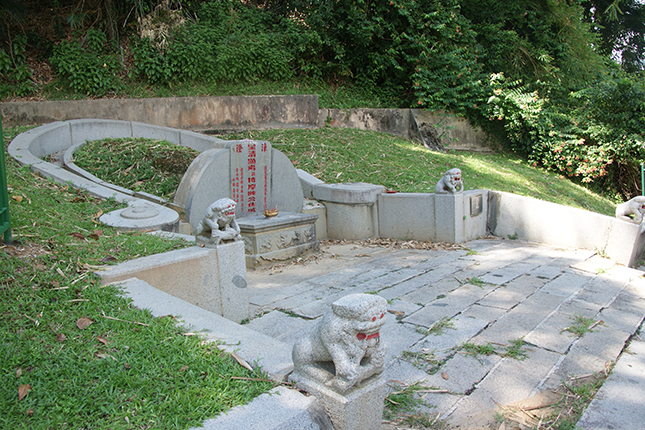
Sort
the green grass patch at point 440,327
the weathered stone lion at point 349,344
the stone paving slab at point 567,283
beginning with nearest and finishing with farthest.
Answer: the weathered stone lion at point 349,344 → the green grass patch at point 440,327 → the stone paving slab at point 567,283

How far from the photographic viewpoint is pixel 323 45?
1309cm

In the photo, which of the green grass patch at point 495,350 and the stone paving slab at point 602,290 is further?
the stone paving slab at point 602,290

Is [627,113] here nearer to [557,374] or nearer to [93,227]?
[557,374]

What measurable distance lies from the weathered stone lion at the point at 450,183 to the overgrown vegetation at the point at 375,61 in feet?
20.4

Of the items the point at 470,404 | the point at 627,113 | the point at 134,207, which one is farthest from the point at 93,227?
the point at 627,113

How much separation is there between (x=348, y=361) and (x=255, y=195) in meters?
4.88

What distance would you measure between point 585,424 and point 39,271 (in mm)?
3631

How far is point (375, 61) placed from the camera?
13.0m

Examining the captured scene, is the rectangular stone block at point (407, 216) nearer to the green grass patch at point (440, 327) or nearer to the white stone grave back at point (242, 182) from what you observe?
the white stone grave back at point (242, 182)

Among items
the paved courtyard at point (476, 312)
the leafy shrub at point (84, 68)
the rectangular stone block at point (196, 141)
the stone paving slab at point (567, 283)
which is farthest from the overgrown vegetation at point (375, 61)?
the stone paving slab at point (567, 283)

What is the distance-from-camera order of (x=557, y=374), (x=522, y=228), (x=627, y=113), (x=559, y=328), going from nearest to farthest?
(x=557, y=374), (x=559, y=328), (x=522, y=228), (x=627, y=113)

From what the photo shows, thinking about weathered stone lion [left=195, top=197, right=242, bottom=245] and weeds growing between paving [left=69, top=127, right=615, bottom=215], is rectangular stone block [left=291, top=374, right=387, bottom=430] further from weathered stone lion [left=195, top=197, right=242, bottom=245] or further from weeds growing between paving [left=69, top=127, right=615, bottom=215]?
weeds growing between paving [left=69, top=127, right=615, bottom=215]

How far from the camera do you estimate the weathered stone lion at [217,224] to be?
12.2 feet

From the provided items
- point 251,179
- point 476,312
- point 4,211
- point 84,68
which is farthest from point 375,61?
point 4,211
